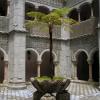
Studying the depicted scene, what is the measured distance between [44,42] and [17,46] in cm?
292

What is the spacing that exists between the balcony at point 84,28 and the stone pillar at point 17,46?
175 inches

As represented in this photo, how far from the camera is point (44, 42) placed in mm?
15852

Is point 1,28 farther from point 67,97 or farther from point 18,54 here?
point 67,97

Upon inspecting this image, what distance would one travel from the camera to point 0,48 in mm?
14023

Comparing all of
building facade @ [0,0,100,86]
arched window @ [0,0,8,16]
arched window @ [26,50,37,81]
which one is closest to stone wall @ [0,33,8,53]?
building facade @ [0,0,100,86]

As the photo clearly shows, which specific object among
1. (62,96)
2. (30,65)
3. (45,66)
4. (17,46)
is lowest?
(62,96)

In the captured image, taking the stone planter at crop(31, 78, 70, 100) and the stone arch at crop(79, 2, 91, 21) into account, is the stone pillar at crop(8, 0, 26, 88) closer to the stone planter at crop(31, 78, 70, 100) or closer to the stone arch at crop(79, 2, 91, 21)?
the stone arch at crop(79, 2, 91, 21)

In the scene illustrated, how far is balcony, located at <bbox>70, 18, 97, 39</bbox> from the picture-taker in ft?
47.7

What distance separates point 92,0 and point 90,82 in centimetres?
582

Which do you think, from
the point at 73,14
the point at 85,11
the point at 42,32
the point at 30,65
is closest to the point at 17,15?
the point at 42,32

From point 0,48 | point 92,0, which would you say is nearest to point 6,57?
point 0,48

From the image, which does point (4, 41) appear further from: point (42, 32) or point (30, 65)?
point (30, 65)

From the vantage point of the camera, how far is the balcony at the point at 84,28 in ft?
47.7

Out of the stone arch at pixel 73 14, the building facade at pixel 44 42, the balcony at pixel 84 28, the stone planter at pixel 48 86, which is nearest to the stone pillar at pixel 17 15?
the building facade at pixel 44 42
